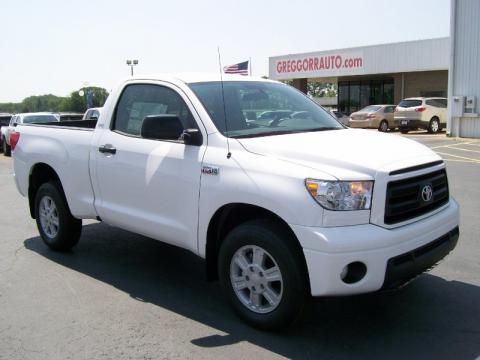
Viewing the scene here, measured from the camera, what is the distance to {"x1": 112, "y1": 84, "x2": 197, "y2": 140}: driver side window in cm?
481

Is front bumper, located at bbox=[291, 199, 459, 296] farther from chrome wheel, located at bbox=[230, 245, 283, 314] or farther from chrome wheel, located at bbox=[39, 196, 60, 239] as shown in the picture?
chrome wheel, located at bbox=[39, 196, 60, 239]

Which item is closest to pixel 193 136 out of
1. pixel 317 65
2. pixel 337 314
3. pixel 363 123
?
pixel 337 314

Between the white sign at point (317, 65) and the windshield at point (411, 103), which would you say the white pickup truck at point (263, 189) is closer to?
the windshield at point (411, 103)

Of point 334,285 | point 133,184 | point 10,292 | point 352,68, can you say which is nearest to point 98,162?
point 133,184

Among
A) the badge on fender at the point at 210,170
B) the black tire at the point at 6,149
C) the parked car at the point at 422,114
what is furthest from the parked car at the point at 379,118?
the badge on fender at the point at 210,170

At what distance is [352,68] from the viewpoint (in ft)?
111

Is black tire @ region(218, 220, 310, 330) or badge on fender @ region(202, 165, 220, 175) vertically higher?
badge on fender @ region(202, 165, 220, 175)

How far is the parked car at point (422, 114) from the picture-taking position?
2536 cm

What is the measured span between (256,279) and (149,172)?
1390 millimetres

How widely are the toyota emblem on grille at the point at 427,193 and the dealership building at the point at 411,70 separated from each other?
19.2 meters

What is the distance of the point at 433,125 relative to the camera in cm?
2566

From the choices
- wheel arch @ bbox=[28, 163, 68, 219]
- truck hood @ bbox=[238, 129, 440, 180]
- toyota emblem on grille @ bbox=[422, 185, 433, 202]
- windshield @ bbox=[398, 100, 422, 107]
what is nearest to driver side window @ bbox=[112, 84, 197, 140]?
truck hood @ bbox=[238, 129, 440, 180]

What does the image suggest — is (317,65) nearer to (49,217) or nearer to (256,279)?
(49,217)

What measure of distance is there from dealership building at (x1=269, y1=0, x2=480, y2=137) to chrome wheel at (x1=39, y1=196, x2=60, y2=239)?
19.1 metres
